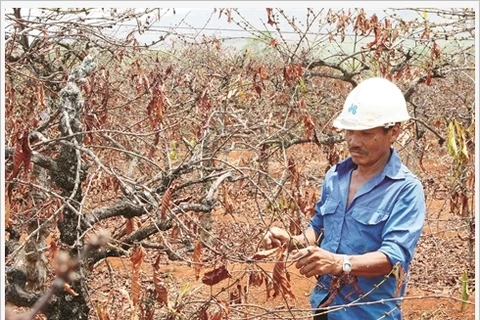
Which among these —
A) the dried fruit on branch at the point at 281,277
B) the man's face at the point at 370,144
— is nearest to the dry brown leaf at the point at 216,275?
the dried fruit on branch at the point at 281,277

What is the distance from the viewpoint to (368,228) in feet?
7.45

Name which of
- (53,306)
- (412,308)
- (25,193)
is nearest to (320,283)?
(53,306)

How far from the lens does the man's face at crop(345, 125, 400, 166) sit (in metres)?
2.30

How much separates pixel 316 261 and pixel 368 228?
293mm

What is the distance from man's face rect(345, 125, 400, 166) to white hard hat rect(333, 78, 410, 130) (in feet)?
0.12

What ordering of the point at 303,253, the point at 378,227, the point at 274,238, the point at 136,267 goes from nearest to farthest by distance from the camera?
the point at 136,267
the point at 303,253
the point at 378,227
the point at 274,238

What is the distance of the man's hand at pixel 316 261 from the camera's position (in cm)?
207

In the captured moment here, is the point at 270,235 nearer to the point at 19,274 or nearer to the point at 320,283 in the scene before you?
the point at 320,283

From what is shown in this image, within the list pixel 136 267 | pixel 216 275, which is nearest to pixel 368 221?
pixel 216 275

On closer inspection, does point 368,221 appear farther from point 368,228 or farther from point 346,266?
point 346,266

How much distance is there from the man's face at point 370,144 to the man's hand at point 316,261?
435 millimetres

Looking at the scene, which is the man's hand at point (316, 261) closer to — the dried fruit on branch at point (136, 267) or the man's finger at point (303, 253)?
the man's finger at point (303, 253)

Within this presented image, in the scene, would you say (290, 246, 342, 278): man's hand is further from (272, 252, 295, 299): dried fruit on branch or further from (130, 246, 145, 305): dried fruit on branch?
(130, 246, 145, 305): dried fruit on branch

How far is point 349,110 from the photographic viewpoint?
2.33 metres
